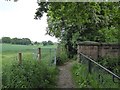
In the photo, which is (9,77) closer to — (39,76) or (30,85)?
(30,85)

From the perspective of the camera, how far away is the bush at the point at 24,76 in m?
7.25

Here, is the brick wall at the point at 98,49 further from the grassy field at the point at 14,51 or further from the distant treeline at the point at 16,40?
the distant treeline at the point at 16,40

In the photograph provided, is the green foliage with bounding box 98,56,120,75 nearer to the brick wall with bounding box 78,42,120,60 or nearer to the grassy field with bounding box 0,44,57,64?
the brick wall with bounding box 78,42,120,60

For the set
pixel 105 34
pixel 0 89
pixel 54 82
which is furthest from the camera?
pixel 105 34

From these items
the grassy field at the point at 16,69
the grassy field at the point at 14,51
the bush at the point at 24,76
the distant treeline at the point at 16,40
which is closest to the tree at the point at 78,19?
the distant treeline at the point at 16,40

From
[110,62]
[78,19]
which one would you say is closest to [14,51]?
[78,19]

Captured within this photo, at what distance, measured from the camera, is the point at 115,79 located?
689 centimetres

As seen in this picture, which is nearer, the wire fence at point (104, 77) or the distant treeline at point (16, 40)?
the wire fence at point (104, 77)

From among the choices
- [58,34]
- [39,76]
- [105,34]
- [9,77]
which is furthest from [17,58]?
[58,34]

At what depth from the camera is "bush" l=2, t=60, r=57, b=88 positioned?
7.25 meters

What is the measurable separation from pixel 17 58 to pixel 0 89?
6.24 feet

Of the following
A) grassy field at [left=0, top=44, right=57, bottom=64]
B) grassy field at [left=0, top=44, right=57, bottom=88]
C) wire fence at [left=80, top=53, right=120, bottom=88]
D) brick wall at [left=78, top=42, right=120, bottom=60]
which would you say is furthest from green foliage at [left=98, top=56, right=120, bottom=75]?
grassy field at [left=0, top=44, right=57, bottom=88]

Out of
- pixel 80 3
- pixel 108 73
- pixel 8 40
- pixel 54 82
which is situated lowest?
pixel 54 82

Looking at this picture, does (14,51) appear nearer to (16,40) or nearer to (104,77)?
(16,40)
